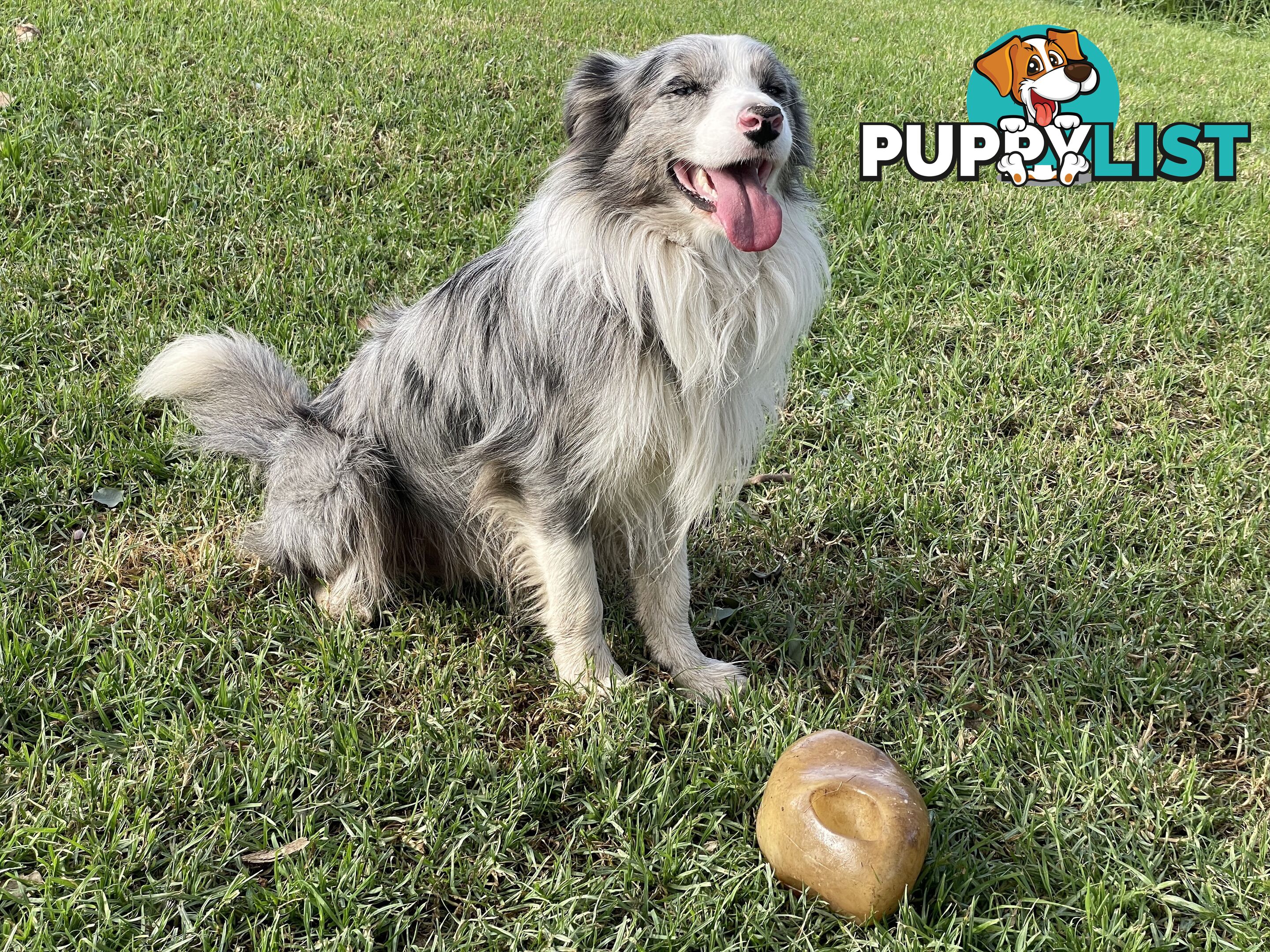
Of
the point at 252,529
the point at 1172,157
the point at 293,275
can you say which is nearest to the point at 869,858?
the point at 252,529

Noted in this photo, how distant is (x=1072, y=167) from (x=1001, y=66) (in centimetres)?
224

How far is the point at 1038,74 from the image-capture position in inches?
305

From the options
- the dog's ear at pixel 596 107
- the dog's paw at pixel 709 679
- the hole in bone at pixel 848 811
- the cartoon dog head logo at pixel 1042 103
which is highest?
the dog's ear at pixel 596 107

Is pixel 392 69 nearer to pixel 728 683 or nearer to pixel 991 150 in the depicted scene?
pixel 991 150

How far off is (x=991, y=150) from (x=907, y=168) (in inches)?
27.2

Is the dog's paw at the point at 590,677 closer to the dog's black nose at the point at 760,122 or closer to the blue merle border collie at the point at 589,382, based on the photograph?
the blue merle border collie at the point at 589,382

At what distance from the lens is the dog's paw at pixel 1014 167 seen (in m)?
5.95

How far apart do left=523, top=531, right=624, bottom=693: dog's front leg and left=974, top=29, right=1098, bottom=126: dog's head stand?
5.45 metres

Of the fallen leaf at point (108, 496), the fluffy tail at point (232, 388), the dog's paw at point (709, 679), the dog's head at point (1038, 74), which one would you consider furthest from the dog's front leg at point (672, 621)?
the dog's head at point (1038, 74)

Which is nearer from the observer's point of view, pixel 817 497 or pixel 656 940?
pixel 656 940

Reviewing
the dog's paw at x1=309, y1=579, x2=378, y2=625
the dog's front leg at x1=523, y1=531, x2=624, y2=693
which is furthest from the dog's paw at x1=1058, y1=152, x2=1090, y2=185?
the dog's paw at x1=309, y1=579, x2=378, y2=625

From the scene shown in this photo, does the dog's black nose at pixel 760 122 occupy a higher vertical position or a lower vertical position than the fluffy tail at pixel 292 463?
higher

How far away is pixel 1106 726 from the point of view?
8.99ft

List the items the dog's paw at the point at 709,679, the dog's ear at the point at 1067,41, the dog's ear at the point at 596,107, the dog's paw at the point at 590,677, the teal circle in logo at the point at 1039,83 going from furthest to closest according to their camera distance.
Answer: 1. the dog's ear at the point at 1067,41
2. the teal circle in logo at the point at 1039,83
3. the dog's paw at the point at 709,679
4. the dog's paw at the point at 590,677
5. the dog's ear at the point at 596,107
